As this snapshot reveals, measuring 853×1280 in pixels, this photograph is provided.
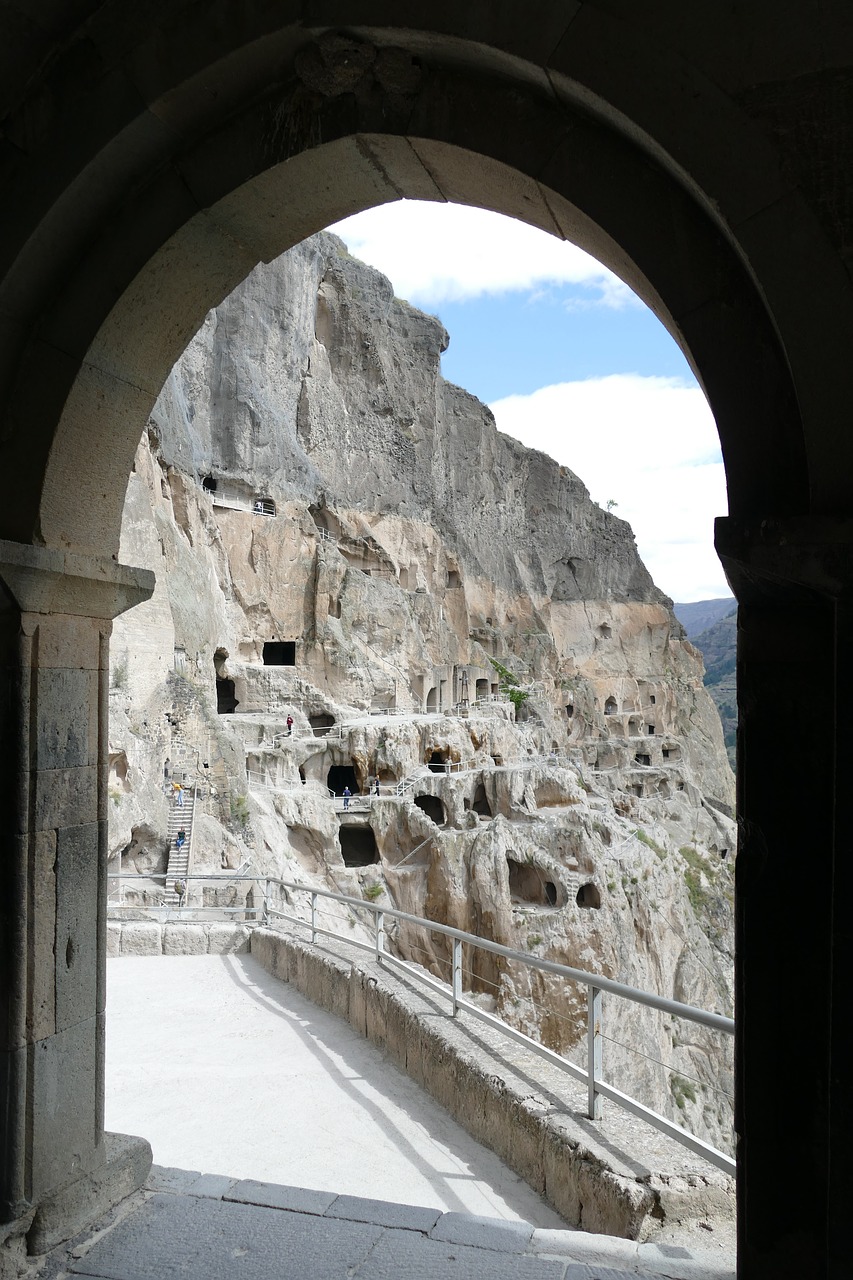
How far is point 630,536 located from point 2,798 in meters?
53.4

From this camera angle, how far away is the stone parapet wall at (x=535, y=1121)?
282 cm

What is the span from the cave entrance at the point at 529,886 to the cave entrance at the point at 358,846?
4070 mm

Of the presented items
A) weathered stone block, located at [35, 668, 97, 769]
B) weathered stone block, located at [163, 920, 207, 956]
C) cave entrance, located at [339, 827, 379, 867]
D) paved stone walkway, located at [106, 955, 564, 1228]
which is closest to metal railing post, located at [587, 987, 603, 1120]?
paved stone walkway, located at [106, 955, 564, 1228]

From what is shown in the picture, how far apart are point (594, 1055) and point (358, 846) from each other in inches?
828

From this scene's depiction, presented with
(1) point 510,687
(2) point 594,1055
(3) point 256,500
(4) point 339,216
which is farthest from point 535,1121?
(1) point 510,687

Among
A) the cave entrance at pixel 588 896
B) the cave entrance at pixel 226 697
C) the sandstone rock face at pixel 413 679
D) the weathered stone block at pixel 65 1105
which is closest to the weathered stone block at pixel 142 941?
the sandstone rock face at pixel 413 679

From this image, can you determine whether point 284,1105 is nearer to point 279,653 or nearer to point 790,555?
point 790,555

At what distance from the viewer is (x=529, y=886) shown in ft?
67.6

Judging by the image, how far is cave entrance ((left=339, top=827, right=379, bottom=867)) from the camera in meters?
23.4

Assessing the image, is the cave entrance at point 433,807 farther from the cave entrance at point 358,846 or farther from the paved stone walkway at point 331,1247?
the paved stone walkway at point 331,1247

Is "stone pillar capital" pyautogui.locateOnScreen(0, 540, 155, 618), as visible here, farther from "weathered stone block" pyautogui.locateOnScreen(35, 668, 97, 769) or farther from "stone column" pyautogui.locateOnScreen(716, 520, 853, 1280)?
"stone column" pyautogui.locateOnScreen(716, 520, 853, 1280)

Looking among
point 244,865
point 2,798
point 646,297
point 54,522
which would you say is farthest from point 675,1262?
point 244,865

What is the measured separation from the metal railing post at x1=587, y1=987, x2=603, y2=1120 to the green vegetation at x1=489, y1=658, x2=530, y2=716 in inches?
1345

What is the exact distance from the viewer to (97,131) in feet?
8.38
